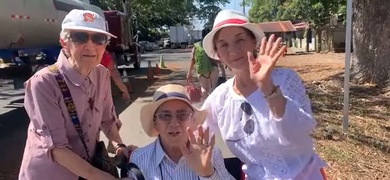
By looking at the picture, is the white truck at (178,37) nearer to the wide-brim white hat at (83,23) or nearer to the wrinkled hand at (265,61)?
the wide-brim white hat at (83,23)

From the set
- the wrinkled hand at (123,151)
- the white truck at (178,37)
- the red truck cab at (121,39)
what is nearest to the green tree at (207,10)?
the white truck at (178,37)

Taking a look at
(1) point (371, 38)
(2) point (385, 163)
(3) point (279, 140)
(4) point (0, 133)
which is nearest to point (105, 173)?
(3) point (279, 140)

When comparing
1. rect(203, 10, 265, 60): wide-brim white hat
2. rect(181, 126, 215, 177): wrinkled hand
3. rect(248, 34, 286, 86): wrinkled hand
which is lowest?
rect(181, 126, 215, 177): wrinkled hand

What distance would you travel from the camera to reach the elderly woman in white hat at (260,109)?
224 cm

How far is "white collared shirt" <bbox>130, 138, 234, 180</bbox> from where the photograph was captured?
2.49m

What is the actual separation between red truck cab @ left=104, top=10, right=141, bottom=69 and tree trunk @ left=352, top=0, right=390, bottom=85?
843 centimetres

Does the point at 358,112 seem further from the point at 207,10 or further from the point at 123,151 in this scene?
the point at 207,10

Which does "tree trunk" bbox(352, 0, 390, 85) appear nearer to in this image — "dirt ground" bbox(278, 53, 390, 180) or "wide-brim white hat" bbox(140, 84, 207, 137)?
"dirt ground" bbox(278, 53, 390, 180)

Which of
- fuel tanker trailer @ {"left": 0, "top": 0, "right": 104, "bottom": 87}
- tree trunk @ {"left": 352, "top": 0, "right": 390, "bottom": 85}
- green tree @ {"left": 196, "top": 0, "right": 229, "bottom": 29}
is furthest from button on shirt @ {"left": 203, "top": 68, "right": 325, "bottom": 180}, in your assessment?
green tree @ {"left": 196, "top": 0, "right": 229, "bottom": 29}

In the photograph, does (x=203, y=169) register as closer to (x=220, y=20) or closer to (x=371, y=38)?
(x=220, y=20)

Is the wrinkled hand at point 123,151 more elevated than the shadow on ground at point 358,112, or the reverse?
the wrinkled hand at point 123,151

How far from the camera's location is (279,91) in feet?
7.35

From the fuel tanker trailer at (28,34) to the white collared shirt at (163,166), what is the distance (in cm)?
700

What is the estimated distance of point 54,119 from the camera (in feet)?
7.77
